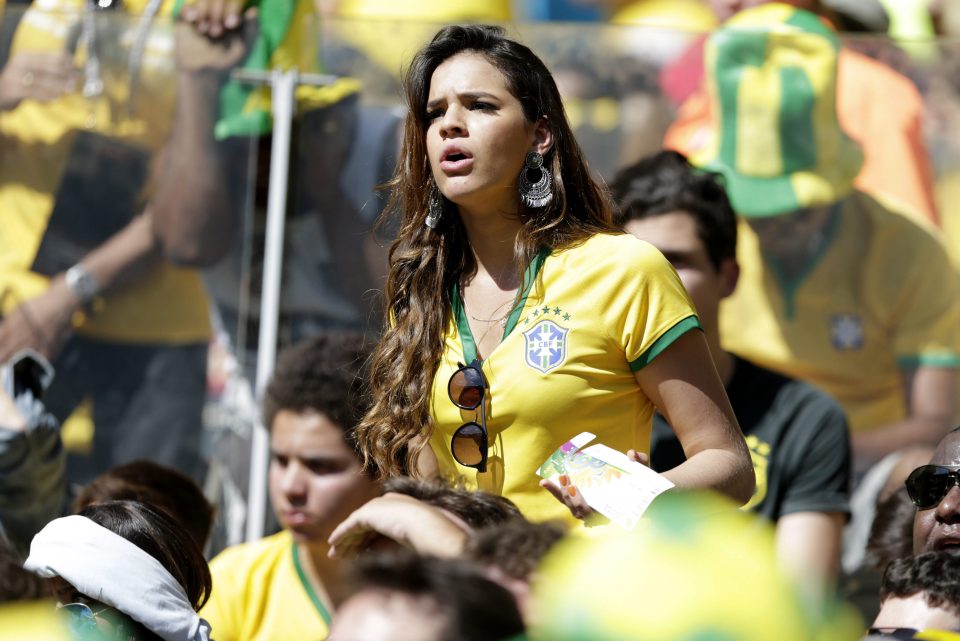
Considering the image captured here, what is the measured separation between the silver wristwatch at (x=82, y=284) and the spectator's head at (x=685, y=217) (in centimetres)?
162

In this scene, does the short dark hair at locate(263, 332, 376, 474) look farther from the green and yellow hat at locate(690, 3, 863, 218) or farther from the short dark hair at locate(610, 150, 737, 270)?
the green and yellow hat at locate(690, 3, 863, 218)

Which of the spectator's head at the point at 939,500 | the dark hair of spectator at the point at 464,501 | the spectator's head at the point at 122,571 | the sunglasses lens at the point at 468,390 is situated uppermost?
the sunglasses lens at the point at 468,390

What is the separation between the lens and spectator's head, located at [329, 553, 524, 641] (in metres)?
1.82

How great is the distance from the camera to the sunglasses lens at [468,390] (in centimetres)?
286

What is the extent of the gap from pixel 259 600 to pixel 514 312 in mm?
1382

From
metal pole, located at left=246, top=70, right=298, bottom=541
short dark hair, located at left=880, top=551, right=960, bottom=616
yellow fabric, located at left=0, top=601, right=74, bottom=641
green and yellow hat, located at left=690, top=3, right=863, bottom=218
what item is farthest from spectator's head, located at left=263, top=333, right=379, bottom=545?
yellow fabric, located at left=0, top=601, right=74, bottom=641

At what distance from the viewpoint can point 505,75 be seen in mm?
3016

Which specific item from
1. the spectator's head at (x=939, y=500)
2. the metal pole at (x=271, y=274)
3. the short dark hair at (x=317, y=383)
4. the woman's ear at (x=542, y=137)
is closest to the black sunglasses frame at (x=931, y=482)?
the spectator's head at (x=939, y=500)

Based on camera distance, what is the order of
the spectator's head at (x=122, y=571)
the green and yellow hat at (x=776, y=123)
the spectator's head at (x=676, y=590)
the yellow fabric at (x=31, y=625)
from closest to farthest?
the spectator's head at (x=676, y=590) → the yellow fabric at (x=31, y=625) → the spectator's head at (x=122, y=571) → the green and yellow hat at (x=776, y=123)

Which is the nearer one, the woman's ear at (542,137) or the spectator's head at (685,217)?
the woman's ear at (542,137)

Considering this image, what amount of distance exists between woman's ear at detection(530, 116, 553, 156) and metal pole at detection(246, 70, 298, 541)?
68.5 inches

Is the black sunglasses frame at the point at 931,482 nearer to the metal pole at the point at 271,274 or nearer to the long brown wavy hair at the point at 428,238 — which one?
the long brown wavy hair at the point at 428,238

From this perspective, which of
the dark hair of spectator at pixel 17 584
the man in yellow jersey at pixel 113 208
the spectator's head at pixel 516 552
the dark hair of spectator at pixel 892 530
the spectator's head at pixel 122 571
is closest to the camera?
the spectator's head at pixel 516 552

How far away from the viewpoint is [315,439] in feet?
13.7
